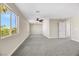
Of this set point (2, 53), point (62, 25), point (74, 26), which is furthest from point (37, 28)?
point (2, 53)

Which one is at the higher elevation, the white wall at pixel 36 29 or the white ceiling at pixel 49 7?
the white ceiling at pixel 49 7

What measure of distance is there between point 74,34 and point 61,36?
9.32 ft

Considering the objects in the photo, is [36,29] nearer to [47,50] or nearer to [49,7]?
[49,7]

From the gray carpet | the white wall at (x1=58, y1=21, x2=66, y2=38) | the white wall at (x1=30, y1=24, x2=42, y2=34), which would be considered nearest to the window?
the gray carpet

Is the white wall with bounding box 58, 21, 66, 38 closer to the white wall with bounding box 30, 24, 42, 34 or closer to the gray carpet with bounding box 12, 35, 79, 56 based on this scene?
the gray carpet with bounding box 12, 35, 79, 56

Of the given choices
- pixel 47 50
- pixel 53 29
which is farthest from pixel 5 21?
pixel 53 29

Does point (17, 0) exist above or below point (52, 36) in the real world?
above

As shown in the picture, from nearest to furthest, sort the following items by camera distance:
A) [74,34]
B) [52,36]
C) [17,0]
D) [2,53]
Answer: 1. [17,0]
2. [2,53]
3. [74,34]
4. [52,36]

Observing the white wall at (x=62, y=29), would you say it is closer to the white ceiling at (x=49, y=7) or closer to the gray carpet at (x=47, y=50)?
the white ceiling at (x=49, y=7)

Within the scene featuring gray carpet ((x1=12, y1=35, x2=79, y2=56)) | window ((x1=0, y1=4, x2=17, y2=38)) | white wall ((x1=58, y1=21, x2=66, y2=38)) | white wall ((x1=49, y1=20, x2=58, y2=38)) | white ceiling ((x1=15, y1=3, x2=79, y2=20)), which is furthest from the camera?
white wall ((x1=58, y1=21, x2=66, y2=38))

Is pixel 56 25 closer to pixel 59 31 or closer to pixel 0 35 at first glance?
pixel 59 31

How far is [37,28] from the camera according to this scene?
2078 centimetres

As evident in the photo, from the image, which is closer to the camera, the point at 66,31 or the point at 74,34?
the point at 74,34

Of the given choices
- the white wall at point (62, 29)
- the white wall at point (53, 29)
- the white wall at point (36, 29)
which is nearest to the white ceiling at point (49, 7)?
the white wall at point (53, 29)
